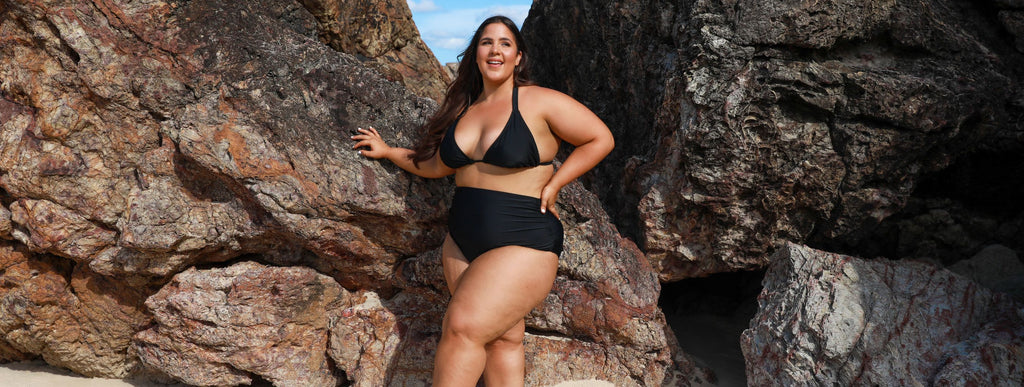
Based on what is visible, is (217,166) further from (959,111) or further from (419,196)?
(959,111)

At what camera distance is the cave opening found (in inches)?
184

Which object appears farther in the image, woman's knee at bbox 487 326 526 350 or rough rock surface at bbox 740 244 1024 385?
woman's knee at bbox 487 326 526 350

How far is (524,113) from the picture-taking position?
2975mm

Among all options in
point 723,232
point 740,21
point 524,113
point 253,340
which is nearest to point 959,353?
point 723,232

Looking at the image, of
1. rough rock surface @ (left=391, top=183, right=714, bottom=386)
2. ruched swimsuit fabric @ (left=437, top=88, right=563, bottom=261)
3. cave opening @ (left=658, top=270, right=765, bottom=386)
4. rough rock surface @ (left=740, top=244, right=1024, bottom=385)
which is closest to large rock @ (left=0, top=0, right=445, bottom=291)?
ruched swimsuit fabric @ (left=437, top=88, right=563, bottom=261)

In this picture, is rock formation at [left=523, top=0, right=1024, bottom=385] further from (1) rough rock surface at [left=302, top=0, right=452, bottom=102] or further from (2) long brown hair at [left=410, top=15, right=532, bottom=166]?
(1) rough rock surface at [left=302, top=0, right=452, bottom=102]

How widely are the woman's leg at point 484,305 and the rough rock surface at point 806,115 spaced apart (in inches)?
48.0

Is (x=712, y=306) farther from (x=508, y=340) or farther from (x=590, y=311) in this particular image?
(x=508, y=340)

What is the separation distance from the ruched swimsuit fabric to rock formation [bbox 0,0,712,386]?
540 millimetres

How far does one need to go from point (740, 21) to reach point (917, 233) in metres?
1.98

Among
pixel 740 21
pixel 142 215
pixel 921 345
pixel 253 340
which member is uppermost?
pixel 740 21

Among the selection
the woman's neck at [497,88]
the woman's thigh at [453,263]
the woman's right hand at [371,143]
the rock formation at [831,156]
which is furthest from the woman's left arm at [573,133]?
the woman's right hand at [371,143]

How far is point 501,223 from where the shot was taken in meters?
2.94

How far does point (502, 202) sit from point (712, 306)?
2822 mm
